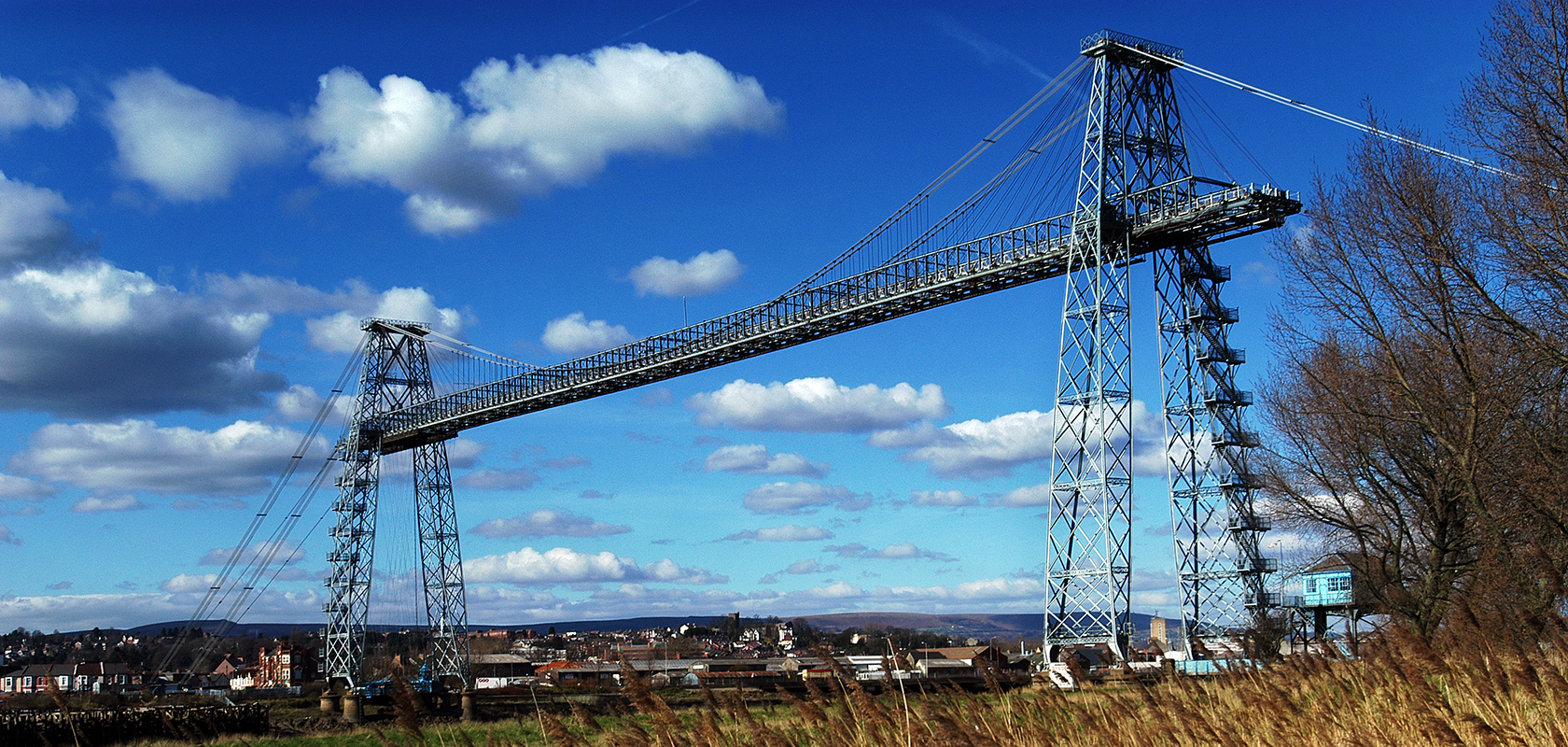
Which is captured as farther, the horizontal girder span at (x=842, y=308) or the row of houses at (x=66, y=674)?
the row of houses at (x=66, y=674)

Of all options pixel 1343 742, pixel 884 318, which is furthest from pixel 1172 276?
pixel 1343 742

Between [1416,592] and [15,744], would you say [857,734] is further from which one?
[15,744]

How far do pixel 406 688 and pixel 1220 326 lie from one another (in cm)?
3082

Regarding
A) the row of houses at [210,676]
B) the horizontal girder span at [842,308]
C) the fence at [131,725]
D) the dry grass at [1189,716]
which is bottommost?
the row of houses at [210,676]

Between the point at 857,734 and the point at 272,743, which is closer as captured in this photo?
the point at 857,734

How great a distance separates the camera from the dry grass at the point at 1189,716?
4.39 metres

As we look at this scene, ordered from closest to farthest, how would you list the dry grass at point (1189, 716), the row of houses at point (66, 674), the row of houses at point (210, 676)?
the dry grass at point (1189, 716), the row of houses at point (66, 674), the row of houses at point (210, 676)

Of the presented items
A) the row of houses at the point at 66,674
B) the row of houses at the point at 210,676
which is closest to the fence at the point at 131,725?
the row of houses at the point at 210,676

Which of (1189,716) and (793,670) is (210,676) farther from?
(1189,716)

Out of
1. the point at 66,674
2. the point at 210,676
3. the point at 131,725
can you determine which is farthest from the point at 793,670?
the point at 66,674

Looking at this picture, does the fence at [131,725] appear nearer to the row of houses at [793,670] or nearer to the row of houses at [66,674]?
the row of houses at [793,670]

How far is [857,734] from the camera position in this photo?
5.41 meters

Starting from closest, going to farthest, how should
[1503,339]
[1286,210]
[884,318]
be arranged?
[1503,339], [1286,210], [884,318]

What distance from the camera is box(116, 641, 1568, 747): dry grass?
439cm
